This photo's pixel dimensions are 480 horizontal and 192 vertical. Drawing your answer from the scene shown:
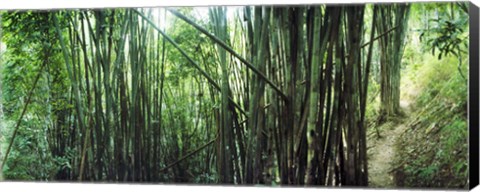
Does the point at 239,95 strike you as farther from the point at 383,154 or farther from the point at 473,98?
the point at 473,98

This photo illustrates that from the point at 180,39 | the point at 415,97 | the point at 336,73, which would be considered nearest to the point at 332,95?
the point at 336,73

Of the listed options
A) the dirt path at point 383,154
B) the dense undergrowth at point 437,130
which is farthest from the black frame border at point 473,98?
the dirt path at point 383,154

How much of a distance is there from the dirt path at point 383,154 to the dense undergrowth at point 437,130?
0.20 ft

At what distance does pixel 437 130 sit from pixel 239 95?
1.47 meters

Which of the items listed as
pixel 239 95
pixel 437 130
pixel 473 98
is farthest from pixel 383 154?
pixel 239 95

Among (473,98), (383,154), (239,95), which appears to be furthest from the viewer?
(239,95)

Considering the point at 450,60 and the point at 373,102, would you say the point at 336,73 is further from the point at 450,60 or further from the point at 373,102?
the point at 450,60

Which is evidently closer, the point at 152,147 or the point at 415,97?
the point at 415,97

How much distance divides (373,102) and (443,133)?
0.54 metres

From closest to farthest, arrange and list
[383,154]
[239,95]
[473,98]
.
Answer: [473,98] < [383,154] < [239,95]

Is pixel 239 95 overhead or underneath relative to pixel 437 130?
overhead

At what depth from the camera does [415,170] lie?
6.32 meters

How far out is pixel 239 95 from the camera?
661cm

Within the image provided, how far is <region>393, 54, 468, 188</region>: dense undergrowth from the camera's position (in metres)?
6.12
